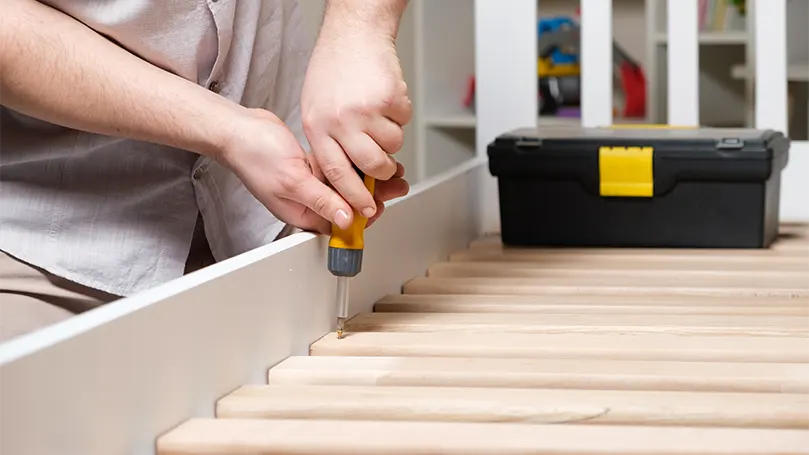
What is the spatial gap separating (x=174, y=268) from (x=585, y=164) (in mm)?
549

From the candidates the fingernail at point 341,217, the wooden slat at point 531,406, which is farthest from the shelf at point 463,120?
the wooden slat at point 531,406

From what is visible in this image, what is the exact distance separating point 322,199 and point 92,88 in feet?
0.62

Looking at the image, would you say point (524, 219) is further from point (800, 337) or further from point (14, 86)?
point (14, 86)

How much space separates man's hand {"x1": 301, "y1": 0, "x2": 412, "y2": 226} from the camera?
A: 77 cm

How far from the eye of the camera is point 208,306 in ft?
2.03

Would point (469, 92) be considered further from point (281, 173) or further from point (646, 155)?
point (281, 173)

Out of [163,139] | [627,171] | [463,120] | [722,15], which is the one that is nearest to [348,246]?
[163,139]

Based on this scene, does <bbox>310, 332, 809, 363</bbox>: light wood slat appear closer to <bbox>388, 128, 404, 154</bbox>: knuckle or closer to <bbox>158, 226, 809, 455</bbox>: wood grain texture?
<bbox>158, 226, 809, 455</bbox>: wood grain texture

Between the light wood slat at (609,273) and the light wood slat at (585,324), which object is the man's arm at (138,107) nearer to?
the light wood slat at (585,324)

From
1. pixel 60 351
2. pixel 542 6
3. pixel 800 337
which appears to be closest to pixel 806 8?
pixel 542 6

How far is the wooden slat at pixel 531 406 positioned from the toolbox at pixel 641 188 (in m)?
0.63

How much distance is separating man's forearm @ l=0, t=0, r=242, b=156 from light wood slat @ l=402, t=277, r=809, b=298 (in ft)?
0.95

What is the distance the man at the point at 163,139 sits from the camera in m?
0.78

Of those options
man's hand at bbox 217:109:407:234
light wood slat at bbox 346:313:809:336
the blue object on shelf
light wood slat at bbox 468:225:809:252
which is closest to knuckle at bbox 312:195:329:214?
man's hand at bbox 217:109:407:234
